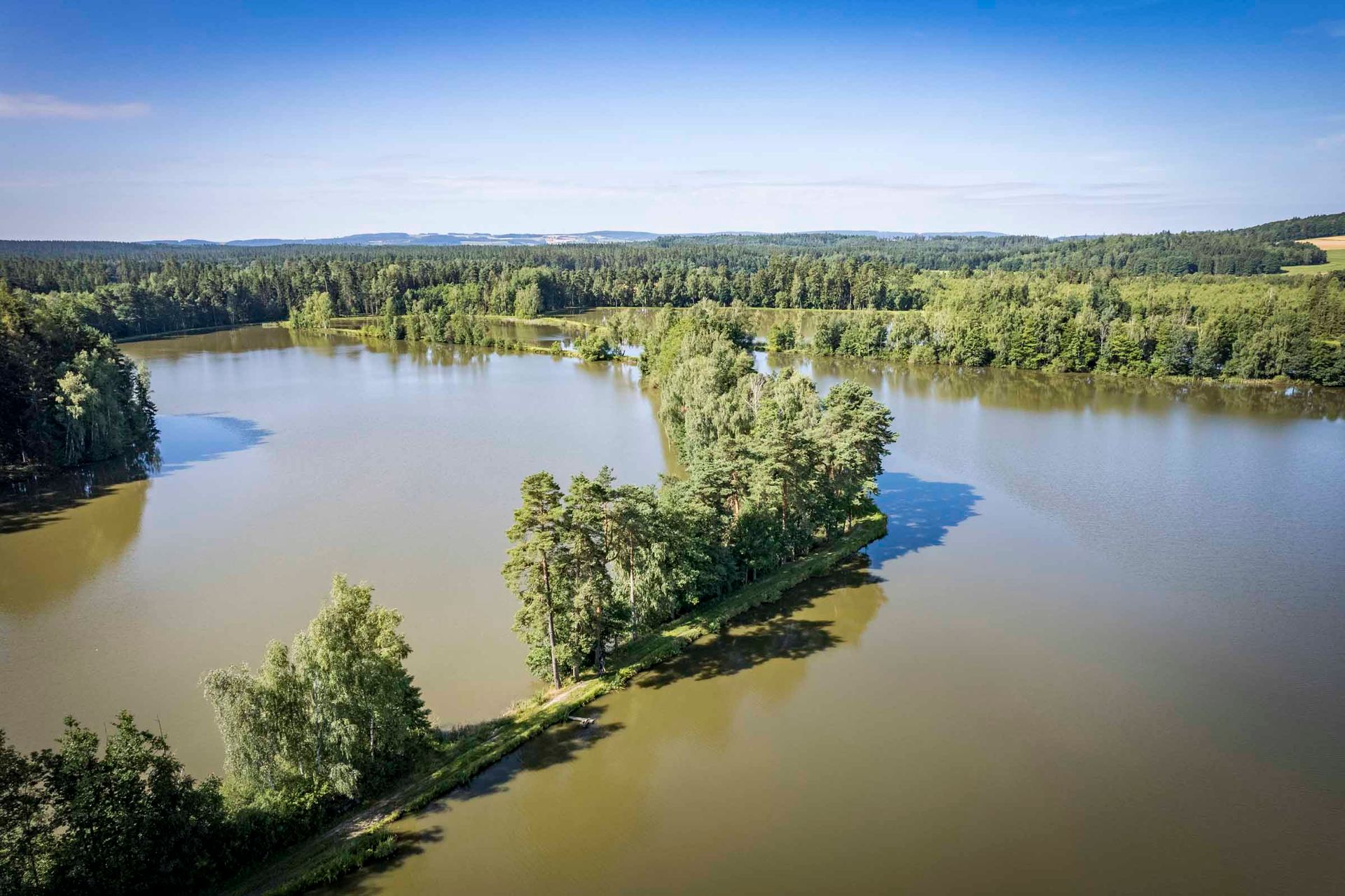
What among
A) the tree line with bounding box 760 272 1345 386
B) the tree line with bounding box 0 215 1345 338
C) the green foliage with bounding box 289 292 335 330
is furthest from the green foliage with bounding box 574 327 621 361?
the green foliage with bounding box 289 292 335 330

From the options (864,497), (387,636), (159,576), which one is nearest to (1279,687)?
(864,497)

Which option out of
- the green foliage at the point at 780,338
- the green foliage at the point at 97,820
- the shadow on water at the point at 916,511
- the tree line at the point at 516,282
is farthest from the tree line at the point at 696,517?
the tree line at the point at 516,282

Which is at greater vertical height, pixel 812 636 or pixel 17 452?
pixel 17 452

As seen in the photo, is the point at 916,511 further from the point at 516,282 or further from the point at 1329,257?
the point at 1329,257

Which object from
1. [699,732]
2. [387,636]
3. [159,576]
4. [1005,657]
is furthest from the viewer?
[159,576]

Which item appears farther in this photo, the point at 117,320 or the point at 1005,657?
the point at 117,320

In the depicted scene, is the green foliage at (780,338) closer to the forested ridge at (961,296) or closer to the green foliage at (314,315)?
the forested ridge at (961,296)

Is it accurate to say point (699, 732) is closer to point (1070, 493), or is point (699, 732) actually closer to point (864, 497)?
point (864, 497)
